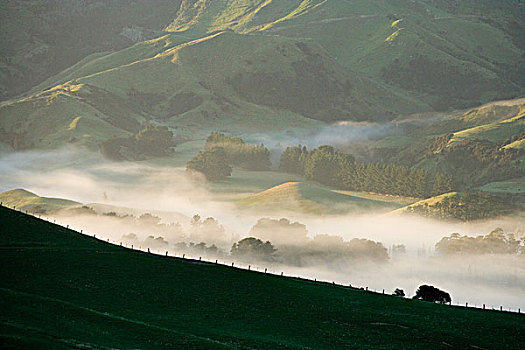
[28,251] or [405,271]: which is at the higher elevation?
[405,271]

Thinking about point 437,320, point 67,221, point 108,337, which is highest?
point 67,221

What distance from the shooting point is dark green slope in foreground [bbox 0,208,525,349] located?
4612cm

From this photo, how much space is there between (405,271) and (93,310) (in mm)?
141313

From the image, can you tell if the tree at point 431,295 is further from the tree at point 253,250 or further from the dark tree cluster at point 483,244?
the dark tree cluster at point 483,244

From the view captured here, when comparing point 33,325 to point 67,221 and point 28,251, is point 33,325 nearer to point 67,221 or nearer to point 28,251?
point 28,251

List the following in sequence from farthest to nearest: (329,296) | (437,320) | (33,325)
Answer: (329,296), (437,320), (33,325)

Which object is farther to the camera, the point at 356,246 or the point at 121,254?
the point at 356,246

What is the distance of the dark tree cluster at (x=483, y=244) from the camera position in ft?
611

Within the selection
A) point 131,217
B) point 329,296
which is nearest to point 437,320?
point 329,296

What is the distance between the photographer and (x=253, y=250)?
16562 centimetres

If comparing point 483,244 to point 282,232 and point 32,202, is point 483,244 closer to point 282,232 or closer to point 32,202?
point 282,232

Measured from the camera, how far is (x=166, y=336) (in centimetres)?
4738

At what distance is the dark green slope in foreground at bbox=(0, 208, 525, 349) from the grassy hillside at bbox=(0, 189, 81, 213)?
100341 millimetres

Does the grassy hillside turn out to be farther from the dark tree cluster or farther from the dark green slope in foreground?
the dark green slope in foreground
